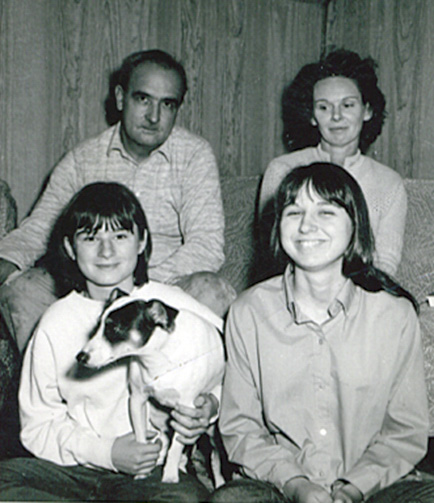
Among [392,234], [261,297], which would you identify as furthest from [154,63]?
[261,297]

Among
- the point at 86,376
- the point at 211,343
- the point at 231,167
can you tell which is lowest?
the point at 86,376

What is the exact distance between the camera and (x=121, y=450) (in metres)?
1.35

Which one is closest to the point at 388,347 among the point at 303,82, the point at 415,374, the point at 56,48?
→ the point at 415,374

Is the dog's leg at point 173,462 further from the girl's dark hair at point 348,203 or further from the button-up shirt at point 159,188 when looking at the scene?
the button-up shirt at point 159,188

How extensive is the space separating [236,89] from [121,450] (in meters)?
2.06

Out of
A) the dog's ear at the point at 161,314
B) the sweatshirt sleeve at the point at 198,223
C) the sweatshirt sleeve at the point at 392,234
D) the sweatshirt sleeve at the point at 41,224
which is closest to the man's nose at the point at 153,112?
the sweatshirt sleeve at the point at 198,223

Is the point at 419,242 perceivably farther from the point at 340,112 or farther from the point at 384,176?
the point at 340,112

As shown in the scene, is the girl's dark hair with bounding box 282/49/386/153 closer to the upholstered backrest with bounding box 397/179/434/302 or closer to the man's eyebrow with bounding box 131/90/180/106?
the upholstered backrest with bounding box 397/179/434/302

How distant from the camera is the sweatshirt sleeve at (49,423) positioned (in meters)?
1.37

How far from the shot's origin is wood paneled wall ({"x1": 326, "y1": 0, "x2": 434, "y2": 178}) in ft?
8.36

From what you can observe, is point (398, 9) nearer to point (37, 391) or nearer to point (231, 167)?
point (231, 167)

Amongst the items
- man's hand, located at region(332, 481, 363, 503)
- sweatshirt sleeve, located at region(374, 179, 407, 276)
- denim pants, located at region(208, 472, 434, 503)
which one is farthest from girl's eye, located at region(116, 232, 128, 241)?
sweatshirt sleeve, located at region(374, 179, 407, 276)

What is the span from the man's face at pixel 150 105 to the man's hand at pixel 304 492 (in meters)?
1.28

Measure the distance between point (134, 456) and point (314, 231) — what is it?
59 centimetres
